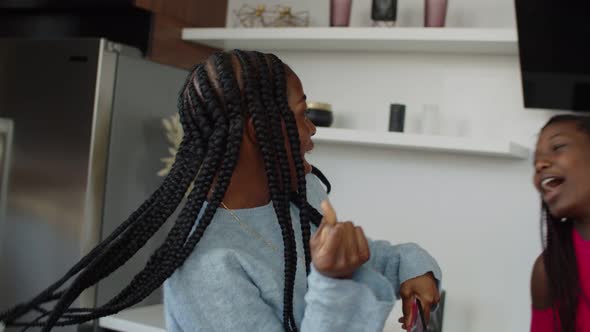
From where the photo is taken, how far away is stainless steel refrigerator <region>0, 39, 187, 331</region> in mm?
1996

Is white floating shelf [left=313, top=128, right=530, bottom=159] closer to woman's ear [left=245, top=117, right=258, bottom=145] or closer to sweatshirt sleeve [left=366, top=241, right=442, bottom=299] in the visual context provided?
sweatshirt sleeve [left=366, top=241, right=442, bottom=299]

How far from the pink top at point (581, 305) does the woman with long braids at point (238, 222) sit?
24.5 inches

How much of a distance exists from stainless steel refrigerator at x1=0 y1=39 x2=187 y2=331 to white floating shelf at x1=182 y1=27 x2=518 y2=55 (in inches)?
10.6

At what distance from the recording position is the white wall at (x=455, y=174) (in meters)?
1.99

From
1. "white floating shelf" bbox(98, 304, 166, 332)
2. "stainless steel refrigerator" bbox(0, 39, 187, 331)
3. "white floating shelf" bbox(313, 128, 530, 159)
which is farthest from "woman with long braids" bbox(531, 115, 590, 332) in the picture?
"stainless steel refrigerator" bbox(0, 39, 187, 331)

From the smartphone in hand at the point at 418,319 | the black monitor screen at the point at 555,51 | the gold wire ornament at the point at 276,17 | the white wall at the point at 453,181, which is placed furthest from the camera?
the gold wire ornament at the point at 276,17

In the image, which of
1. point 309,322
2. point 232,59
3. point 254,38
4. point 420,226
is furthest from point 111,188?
point 309,322

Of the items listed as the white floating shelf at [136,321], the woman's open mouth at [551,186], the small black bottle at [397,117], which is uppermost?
the small black bottle at [397,117]

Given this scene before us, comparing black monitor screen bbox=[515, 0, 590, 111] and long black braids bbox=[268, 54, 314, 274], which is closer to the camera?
long black braids bbox=[268, 54, 314, 274]

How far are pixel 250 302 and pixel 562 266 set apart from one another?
83 cm

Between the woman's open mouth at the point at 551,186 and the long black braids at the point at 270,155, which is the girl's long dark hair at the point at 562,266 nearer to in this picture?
the woman's open mouth at the point at 551,186

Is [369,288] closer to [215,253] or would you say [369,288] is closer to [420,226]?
[215,253]

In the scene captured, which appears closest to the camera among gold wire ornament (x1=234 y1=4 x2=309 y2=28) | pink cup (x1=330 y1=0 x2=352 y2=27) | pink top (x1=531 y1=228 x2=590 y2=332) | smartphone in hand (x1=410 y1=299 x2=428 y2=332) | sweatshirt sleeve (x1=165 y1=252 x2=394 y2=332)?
sweatshirt sleeve (x1=165 y1=252 x2=394 y2=332)

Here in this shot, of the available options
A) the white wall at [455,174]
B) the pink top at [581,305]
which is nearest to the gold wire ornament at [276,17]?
the white wall at [455,174]
